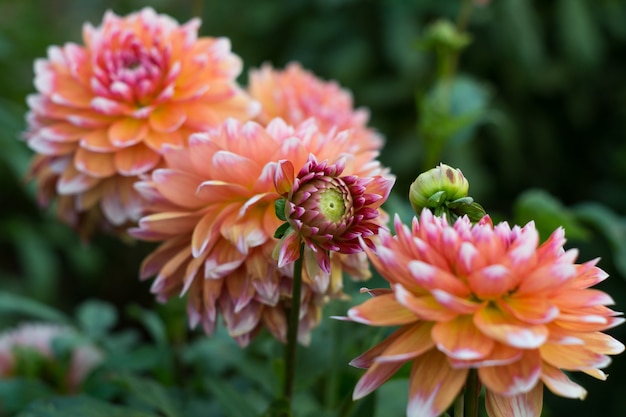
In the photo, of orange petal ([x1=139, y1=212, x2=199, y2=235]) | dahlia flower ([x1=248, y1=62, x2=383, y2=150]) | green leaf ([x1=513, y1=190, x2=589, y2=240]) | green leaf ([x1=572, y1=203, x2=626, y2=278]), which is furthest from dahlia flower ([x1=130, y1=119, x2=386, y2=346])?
green leaf ([x1=572, y1=203, x2=626, y2=278])

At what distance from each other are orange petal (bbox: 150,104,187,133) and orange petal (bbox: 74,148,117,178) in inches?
2.5

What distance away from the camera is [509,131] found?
2443 millimetres

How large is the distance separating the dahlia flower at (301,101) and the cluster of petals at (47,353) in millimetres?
438

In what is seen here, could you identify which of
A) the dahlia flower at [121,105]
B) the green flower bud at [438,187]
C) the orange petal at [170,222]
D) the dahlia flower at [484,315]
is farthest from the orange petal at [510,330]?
the dahlia flower at [121,105]

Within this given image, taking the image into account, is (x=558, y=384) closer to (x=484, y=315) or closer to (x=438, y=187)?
(x=484, y=315)

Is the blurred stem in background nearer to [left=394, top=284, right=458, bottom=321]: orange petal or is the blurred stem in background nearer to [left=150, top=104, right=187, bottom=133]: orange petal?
[left=150, top=104, right=187, bottom=133]: orange petal

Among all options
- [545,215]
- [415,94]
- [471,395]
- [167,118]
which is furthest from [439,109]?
[415,94]

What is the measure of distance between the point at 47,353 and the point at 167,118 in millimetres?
507

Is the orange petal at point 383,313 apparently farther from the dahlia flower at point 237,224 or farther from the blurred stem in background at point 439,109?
the blurred stem in background at point 439,109

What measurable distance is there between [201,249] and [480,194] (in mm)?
1852

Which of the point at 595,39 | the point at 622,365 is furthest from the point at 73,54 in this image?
the point at 595,39

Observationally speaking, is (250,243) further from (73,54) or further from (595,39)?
(595,39)

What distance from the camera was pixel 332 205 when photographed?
0.54 m

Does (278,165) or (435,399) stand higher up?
(278,165)
